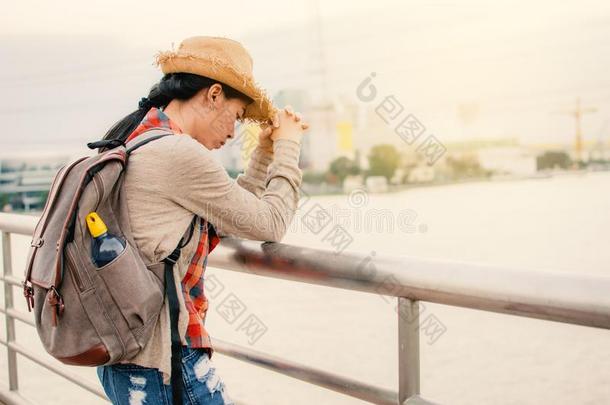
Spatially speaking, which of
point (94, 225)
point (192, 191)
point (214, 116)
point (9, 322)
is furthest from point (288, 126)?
point (9, 322)

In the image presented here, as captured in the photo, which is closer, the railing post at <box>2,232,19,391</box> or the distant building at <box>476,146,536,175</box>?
the railing post at <box>2,232,19,391</box>

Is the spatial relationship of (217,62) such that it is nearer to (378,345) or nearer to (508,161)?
(378,345)

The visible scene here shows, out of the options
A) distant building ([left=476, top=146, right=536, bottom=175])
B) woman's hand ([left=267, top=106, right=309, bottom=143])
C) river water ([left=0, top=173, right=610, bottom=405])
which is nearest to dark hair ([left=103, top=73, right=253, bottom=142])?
woman's hand ([left=267, top=106, right=309, bottom=143])

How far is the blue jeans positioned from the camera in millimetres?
1041

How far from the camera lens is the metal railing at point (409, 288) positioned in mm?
707

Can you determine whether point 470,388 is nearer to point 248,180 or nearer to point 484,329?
point 484,329

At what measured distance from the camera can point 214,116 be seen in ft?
3.88

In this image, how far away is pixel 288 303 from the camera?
8.24 m

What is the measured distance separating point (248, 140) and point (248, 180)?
0.41ft

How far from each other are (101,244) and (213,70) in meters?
0.39

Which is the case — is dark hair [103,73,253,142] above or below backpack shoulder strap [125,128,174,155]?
above

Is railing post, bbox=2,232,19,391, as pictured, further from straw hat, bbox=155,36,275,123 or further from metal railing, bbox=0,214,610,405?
straw hat, bbox=155,36,275,123

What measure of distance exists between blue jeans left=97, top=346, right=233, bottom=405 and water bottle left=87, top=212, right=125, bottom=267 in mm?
208

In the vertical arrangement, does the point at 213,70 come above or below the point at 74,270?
above
